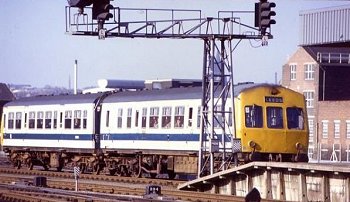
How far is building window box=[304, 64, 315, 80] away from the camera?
73500 mm

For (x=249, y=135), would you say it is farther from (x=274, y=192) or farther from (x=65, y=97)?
(x=65, y=97)

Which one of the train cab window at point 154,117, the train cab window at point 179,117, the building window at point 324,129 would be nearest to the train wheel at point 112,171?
the train cab window at point 154,117

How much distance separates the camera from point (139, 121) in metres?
38.6

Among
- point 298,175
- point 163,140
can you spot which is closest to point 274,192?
point 298,175

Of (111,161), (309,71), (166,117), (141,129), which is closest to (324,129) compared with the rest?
(309,71)

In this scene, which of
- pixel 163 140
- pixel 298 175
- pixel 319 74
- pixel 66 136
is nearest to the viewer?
pixel 298 175

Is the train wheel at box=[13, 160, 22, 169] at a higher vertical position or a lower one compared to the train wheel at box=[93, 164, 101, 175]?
lower

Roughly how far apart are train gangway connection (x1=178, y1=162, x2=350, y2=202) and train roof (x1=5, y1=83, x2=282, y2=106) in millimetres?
4567

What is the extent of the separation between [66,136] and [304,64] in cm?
3453

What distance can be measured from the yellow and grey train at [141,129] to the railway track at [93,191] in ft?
5.41

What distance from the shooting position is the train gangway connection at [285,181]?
25219 mm

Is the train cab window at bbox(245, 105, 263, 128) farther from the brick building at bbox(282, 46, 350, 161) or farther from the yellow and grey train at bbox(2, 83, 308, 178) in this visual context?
the brick building at bbox(282, 46, 350, 161)

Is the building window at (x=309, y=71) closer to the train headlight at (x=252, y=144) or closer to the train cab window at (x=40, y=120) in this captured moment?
the train cab window at (x=40, y=120)

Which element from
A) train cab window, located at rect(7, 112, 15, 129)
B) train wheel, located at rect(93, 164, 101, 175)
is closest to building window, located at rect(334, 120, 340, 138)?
train cab window, located at rect(7, 112, 15, 129)
